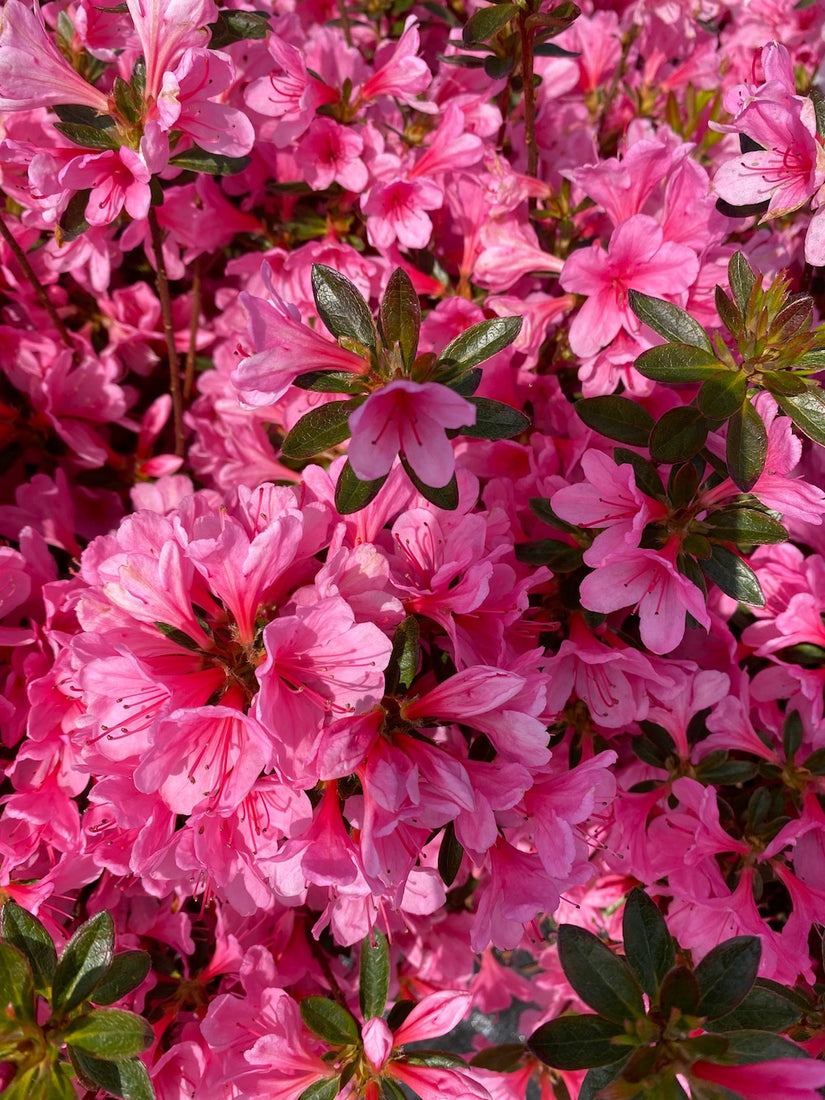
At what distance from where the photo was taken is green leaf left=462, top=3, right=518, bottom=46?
3.75 feet

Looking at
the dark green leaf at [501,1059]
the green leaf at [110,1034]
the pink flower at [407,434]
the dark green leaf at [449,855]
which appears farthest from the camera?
the dark green leaf at [501,1059]

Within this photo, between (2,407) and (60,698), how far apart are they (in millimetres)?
634

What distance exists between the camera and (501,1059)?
1.35 m

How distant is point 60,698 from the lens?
1.16 m

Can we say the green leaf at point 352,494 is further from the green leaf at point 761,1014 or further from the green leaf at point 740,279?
the green leaf at point 761,1014

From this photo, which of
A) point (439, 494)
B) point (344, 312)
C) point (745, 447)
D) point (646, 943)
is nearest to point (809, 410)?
point (745, 447)

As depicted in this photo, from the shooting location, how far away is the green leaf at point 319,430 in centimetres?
98

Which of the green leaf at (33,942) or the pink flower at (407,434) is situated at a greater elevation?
the pink flower at (407,434)

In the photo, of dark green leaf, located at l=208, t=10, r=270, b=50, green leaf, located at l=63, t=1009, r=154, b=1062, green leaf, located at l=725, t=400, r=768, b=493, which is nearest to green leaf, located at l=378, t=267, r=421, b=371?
green leaf, located at l=725, t=400, r=768, b=493

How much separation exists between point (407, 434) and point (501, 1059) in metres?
1.04

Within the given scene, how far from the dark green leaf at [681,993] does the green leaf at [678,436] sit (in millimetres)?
581

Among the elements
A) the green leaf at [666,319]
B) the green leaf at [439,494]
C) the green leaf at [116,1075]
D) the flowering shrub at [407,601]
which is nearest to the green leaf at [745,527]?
the flowering shrub at [407,601]

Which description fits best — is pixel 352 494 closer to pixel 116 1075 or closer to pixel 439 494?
pixel 439 494

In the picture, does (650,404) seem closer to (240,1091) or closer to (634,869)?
(634,869)
